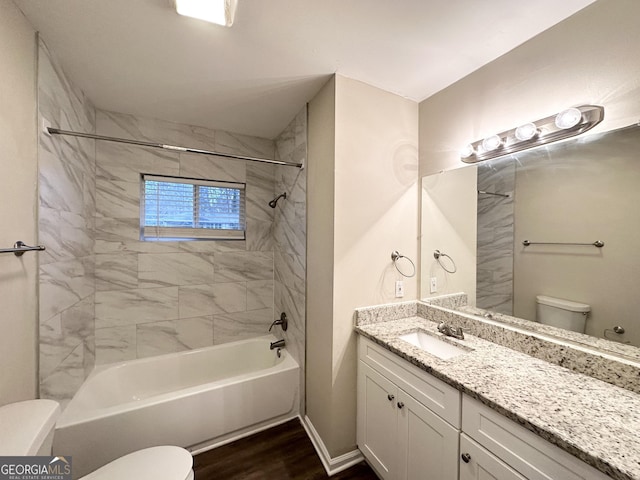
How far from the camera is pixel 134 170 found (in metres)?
2.18

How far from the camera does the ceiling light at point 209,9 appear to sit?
3.48ft

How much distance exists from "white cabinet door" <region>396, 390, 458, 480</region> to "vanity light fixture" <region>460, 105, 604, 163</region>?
1.40 metres

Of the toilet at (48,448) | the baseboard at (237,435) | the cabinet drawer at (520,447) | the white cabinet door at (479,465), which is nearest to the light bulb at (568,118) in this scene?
the cabinet drawer at (520,447)

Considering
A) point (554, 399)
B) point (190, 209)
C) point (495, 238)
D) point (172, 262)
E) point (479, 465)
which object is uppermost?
point (190, 209)

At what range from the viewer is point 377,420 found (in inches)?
55.9

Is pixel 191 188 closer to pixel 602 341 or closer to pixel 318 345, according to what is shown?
pixel 318 345

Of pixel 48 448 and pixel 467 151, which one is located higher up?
pixel 467 151

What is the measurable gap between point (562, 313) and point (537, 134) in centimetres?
90

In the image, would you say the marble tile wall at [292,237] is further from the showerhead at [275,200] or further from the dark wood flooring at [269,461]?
the dark wood flooring at [269,461]

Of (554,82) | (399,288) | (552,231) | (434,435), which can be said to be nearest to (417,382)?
(434,435)

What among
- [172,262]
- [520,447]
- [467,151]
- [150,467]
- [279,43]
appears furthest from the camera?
[172,262]

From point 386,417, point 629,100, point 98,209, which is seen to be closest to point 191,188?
point 98,209

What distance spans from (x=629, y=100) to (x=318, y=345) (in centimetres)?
197

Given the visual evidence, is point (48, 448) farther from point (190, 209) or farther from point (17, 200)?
point (190, 209)
